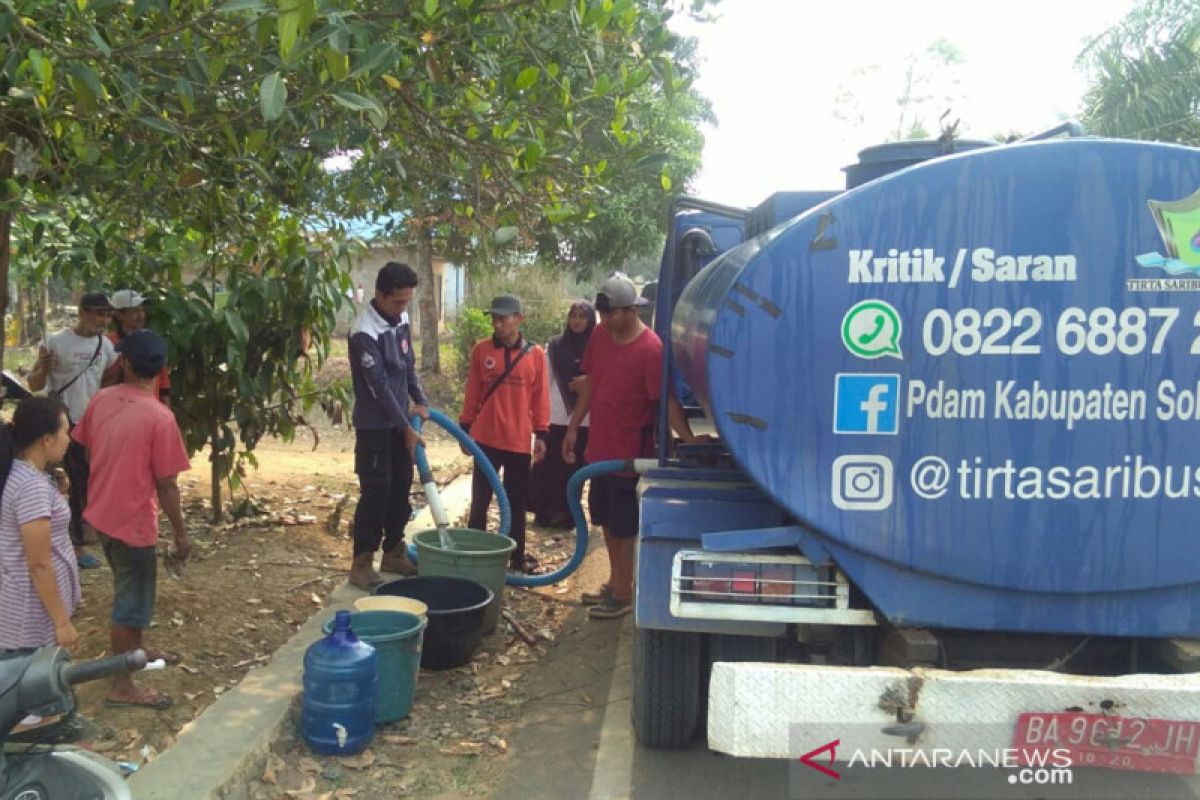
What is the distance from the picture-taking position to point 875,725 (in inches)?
117

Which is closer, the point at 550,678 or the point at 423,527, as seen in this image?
the point at 550,678

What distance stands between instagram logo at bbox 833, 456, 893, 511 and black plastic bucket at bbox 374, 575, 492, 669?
238cm

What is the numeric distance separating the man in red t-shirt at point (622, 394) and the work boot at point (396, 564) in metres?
1.38

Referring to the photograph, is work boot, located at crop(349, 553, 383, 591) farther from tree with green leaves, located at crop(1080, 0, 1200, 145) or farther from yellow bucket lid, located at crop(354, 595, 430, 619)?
tree with green leaves, located at crop(1080, 0, 1200, 145)

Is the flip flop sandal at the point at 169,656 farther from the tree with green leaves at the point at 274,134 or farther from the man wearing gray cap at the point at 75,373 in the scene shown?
the tree with green leaves at the point at 274,134

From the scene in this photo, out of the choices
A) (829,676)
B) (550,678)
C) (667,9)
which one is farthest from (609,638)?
(667,9)

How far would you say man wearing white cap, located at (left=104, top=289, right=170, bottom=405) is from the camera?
6004 millimetres

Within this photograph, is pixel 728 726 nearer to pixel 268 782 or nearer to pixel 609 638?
pixel 268 782

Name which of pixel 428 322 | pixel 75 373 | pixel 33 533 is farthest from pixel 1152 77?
pixel 33 533

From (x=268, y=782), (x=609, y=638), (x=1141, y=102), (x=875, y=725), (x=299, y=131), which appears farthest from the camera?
(x=1141, y=102)

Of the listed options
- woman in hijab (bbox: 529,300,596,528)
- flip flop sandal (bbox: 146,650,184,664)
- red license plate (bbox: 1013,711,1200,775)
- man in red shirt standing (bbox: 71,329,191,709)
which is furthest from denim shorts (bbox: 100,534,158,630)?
woman in hijab (bbox: 529,300,596,528)

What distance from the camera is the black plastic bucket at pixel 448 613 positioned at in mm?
4918

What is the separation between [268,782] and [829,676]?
7.43 ft

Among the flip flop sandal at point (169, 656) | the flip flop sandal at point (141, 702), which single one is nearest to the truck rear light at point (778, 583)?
the flip flop sandal at point (141, 702)
